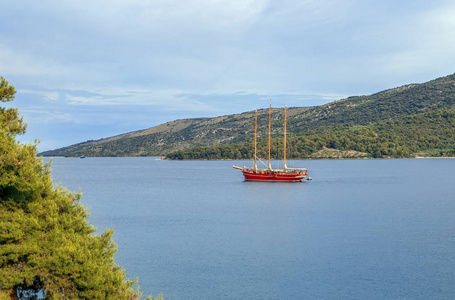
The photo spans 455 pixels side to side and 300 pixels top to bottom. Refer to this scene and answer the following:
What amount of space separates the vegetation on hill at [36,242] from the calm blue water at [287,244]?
442 inches

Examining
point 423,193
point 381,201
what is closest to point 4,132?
point 381,201

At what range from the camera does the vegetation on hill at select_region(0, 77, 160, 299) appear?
15852mm

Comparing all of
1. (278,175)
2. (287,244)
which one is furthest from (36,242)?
(278,175)

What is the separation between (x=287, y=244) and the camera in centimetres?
4028

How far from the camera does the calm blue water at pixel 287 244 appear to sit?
1121 inches

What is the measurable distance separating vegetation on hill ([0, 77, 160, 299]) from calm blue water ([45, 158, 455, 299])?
442 inches

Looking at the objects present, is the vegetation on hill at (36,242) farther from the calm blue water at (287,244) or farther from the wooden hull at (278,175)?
the wooden hull at (278,175)

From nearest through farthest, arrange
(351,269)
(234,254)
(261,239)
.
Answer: (351,269)
(234,254)
(261,239)

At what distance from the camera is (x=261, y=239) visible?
1676 inches

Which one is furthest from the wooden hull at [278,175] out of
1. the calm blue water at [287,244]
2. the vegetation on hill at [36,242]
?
the vegetation on hill at [36,242]

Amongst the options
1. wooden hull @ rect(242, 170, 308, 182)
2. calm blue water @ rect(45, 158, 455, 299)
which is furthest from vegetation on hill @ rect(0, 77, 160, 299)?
wooden hull @ rect(242, 170, 308, 182)

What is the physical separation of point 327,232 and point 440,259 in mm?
13394

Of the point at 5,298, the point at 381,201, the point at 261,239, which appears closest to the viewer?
the point at 5,298

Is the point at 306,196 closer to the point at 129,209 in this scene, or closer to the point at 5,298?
the point at 129,209
